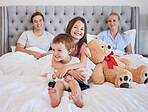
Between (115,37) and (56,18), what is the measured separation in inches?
40.5

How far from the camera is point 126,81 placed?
1132mm

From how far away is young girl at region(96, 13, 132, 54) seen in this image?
248 cm

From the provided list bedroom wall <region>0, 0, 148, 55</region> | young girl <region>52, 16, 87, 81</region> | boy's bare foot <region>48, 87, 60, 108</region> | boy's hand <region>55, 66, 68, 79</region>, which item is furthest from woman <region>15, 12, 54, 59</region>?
boy's bare foot <region>48, 87, 60, 108</region>

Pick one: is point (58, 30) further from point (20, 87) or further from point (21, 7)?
point (20, 87)

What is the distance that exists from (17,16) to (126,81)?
84.7 inches

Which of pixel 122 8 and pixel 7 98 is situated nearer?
pixel 7 98

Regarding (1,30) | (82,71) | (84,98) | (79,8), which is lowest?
(84,98)

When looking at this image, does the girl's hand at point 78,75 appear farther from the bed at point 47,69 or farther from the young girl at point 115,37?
the young girl at point 115,37

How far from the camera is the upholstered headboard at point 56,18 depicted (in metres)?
2.58

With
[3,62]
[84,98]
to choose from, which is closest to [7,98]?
[84,98]

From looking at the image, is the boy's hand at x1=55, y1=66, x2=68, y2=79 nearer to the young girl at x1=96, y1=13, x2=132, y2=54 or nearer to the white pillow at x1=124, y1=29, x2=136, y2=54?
the young girl at x1=96, y1=13, x2=132, y2=54

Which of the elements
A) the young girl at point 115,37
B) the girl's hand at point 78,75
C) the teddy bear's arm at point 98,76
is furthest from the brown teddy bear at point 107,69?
the young girl at point 115,37
